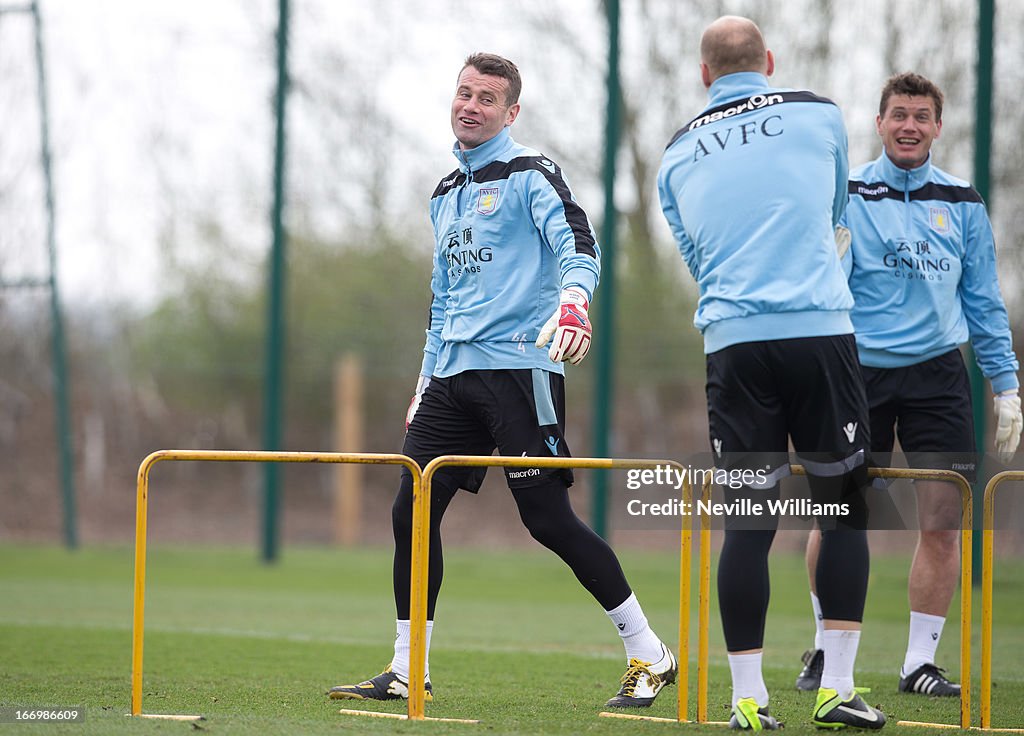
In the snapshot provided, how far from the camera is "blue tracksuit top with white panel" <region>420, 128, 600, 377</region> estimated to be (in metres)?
4.40

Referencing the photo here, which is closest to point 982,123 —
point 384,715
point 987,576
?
point 987,576

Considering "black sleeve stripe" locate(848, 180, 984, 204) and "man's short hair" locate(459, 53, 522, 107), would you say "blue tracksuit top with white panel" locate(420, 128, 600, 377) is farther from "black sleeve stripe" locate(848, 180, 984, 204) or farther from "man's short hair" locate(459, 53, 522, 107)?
"black sleeve stripe" locate(848, 180, 984, 204)

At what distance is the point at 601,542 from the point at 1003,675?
215 centimetres

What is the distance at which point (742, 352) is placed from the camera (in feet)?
12.0

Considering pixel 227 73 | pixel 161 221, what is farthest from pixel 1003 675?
pixel 161 221

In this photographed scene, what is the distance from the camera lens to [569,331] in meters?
3.89

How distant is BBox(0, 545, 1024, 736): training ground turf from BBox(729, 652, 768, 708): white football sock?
189 mm

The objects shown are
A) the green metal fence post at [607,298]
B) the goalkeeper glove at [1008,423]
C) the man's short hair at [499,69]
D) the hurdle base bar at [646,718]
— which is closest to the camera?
the hurdle base bar at [646,718]

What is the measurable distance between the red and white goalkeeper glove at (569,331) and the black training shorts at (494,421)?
42cm

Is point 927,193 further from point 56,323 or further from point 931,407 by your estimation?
point 56,323

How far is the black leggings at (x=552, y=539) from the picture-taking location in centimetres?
434

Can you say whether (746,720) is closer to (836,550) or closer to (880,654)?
(836,550)

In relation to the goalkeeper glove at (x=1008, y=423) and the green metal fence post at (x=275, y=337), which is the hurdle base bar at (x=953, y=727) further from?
the green metal fence post at (x=275, y=337)

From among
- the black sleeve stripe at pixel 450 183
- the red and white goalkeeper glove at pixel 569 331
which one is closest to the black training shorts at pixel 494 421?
the red and white goalkeeper glove at pixel 569 331
